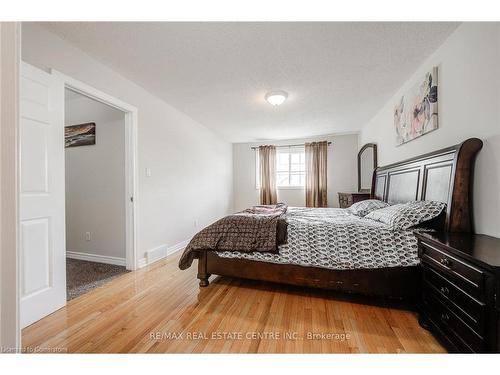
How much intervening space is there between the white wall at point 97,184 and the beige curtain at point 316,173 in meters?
3.89

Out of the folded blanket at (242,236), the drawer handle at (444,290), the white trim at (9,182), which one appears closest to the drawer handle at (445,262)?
the drawer handle at (444,290)

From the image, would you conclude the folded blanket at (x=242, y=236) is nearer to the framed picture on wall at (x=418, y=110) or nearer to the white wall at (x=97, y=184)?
the white wall at (x=97, y=184)

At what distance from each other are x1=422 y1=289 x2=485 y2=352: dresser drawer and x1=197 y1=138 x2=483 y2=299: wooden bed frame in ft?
0.86

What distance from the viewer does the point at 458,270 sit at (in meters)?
1.09

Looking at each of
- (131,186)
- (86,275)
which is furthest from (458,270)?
(86,275)

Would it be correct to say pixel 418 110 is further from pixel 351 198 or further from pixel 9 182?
pixel 9 182

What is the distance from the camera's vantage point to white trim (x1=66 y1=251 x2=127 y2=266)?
2740mm

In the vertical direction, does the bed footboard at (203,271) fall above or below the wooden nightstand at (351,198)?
below

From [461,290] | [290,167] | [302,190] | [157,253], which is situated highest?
[290,167]

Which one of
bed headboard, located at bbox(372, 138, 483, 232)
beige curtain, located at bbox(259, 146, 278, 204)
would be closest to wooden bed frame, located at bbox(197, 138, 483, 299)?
bed headboard, located at bbox(372, 138, 483, 232)

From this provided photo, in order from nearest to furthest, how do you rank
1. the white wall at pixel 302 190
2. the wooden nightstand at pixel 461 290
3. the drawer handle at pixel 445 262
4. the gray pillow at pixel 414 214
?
the wooden nightstand at pixel 461 290 → the drawer handle at pixel 445 262 → the gray pillow at pixel 414 214 → the white wall at pixel 302 190

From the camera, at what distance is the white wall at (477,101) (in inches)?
53.1

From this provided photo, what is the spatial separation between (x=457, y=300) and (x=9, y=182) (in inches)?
81.3

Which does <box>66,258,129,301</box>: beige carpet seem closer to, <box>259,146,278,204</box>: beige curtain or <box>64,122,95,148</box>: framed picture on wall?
<box>64,122,95,148</box>: framed picture on wall
